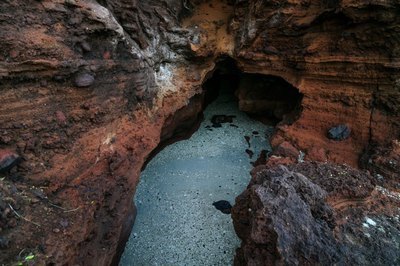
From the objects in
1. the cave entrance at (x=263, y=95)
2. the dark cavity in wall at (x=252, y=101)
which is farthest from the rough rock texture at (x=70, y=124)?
the cave entrance at (x=263, y=95)

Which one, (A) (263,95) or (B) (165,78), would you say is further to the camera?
(A) (263,95)

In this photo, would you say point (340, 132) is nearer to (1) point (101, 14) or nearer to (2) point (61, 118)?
(1) point (101, 14)

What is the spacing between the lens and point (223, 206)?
4.75m

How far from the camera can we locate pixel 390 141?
4375 millimetres

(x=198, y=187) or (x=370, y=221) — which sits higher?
(x=370, y=221)

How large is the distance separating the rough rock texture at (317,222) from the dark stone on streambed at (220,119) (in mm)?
4015

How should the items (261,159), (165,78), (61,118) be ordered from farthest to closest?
(261,159)
(165,78)
(61,118)

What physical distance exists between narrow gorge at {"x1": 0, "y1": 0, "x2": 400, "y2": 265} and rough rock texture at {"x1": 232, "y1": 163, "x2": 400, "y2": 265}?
14 mm

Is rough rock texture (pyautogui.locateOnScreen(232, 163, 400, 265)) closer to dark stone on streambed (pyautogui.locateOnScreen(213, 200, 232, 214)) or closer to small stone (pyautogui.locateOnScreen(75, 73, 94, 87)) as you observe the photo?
dark stone on streambed (pyautogui.locateOnScreen(213, 200, 232, 214))

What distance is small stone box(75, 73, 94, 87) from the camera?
352cm

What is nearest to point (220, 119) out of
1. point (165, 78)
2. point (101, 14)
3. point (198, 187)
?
point (165, 78)

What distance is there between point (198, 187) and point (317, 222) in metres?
2.87

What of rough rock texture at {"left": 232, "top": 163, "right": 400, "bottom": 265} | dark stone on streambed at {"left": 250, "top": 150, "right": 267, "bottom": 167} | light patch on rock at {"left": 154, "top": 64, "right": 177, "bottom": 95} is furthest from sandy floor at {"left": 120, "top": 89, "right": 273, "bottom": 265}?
light patch on rock at {"left": 154, "top": 64, "right": 177, "bottom": 95}

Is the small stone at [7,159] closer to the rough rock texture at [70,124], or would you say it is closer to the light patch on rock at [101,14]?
the rough rock texture at [70,124]
